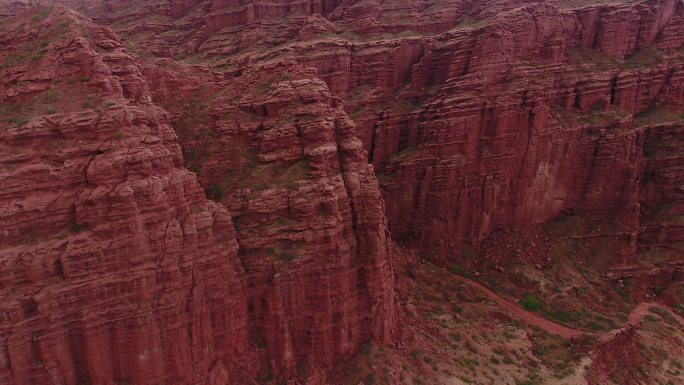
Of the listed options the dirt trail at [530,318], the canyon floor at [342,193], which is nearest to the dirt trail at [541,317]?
the dirt trail at [530,318]

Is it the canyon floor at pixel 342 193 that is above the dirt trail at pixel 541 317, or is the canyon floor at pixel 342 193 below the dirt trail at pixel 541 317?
above

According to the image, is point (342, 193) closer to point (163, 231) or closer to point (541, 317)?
point (163, 231)

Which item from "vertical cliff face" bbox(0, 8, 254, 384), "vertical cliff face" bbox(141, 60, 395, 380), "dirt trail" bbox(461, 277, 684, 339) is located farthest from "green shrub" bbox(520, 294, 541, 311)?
"vertical cliff face" bbox(0, 8, 254, 384)

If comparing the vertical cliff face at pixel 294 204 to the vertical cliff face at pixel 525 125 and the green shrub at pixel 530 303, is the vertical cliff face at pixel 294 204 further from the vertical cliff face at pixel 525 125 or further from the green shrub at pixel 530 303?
the vertical cliff face at pixel 525 125

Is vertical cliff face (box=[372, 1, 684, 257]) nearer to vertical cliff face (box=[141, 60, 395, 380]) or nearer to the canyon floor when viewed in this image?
the canyon floor

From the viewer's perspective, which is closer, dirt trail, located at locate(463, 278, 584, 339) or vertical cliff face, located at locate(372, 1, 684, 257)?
dirt trail, located at locate(463, 278, 584, 339)

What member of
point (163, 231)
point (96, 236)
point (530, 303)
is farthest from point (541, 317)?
point (96, 236)
